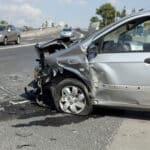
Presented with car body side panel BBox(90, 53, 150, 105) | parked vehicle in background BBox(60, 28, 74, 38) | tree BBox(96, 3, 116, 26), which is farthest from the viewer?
tree BBox(96, 3, 116, 26)

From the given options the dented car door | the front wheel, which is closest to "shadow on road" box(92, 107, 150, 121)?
the front wheel

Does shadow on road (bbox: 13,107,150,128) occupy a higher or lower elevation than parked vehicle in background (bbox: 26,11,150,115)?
lower

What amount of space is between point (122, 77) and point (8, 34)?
30619 millimetres

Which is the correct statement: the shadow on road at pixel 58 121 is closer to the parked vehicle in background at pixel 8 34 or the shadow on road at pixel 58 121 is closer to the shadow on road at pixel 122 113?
the shadow on road at pixel 122 113

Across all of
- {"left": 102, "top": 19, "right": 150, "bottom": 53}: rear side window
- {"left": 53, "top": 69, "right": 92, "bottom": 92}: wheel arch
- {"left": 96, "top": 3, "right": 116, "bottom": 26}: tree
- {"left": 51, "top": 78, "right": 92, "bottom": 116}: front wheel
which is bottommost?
{"left": 51, "top": 78, "right": 92, "bottom": 116}: front wheel

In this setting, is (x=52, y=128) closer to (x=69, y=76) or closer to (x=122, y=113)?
(x=69, y=76)

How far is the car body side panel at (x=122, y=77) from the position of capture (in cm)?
707

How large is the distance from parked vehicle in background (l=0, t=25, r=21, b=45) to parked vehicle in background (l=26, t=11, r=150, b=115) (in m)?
28.8

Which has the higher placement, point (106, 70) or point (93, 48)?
point (93, 48)

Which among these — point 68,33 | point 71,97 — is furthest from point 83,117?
point 68,33

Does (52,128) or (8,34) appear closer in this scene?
(52,128)

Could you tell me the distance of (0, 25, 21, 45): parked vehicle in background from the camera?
119ft

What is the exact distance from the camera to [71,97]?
7762 mm

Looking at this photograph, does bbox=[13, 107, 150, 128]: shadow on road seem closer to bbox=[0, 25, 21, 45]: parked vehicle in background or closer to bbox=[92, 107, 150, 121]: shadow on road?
bbox=[92, 107, 150, 121]: shadow on road
